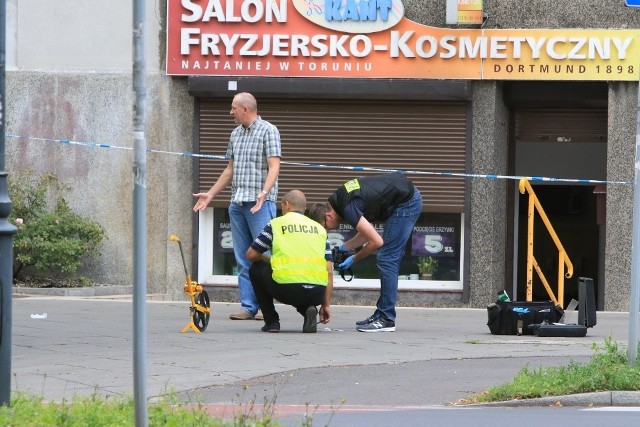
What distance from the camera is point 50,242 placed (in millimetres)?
16750

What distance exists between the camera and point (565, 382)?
8.93m

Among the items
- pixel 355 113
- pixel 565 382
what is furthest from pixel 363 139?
pixel 565 382

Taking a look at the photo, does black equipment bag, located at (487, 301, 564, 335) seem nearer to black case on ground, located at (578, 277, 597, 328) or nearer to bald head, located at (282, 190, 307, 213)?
black case on ground, located at (578, 277, 597, 328)

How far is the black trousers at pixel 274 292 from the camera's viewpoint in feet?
40.0

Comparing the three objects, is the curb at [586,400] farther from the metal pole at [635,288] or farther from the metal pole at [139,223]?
the metal pole at [139,223]

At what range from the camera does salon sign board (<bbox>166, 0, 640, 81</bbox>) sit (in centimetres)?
1638

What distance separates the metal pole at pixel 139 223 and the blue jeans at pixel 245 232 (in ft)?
23.5

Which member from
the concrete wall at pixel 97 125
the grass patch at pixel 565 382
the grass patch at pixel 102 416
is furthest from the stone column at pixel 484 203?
the grass patch at pixel 102 416

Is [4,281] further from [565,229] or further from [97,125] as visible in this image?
[565,229]

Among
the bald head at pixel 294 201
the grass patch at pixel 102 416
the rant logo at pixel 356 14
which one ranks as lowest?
the grass patch at pixel 102 416

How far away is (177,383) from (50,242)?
25.6ft

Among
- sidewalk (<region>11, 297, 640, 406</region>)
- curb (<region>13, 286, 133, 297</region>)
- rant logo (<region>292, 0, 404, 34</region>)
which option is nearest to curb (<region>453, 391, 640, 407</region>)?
sidewalk (<region>11, 297, 640, 406</region>)

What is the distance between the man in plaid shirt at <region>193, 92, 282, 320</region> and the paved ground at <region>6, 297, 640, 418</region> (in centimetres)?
71

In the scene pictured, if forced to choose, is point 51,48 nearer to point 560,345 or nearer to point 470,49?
point 470,49
